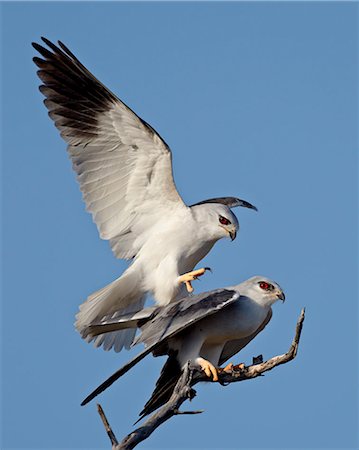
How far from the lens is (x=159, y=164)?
944 centimetres

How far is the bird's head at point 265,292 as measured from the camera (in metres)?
8.27

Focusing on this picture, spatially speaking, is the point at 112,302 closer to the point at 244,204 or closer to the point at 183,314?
the point at 183,314

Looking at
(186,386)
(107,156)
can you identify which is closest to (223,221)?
(107,156)

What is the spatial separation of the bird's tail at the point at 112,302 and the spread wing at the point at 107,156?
0.44m

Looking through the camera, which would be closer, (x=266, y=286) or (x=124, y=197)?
(x=266, y=286)

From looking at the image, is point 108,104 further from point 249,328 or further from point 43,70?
point 249,328

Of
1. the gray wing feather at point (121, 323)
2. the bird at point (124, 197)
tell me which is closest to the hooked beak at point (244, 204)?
the bird at point (124, 197)

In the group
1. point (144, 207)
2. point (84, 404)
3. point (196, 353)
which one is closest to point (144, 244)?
point (144, 207)

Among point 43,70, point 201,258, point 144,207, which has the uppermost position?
point 43,70

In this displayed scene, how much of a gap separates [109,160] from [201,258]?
4.15ft

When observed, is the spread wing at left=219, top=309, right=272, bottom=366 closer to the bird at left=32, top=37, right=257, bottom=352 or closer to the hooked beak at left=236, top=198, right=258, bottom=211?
the bird at left=32, top=37, right=257, bottom=352

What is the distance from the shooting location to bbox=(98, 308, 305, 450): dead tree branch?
22.4ft

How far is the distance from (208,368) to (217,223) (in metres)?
1.90

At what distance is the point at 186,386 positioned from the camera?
7.43 meters
